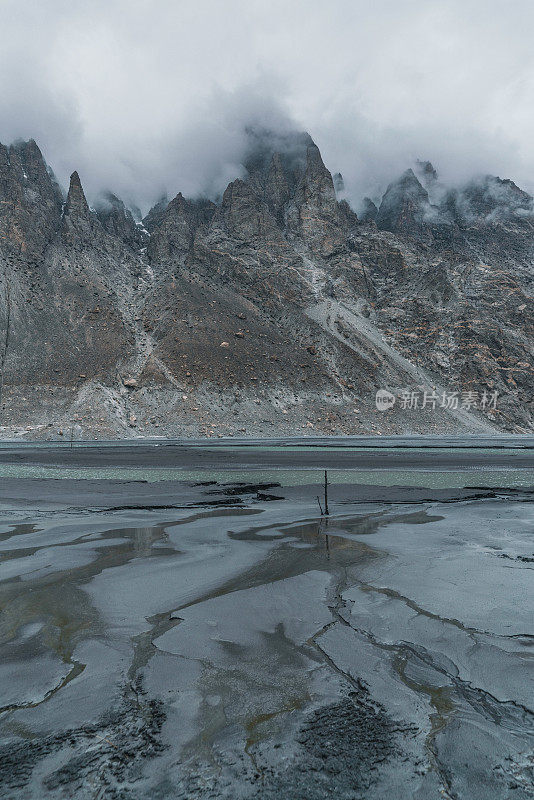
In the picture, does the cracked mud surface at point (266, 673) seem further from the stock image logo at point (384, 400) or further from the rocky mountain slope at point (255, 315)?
the stock image logo at point (384, 400)

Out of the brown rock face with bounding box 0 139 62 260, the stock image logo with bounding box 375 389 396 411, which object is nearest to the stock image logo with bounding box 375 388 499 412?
the stock image logo with bounding box 375 389 396 411

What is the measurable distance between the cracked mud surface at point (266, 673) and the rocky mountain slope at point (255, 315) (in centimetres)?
6942

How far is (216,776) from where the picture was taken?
3334 mm

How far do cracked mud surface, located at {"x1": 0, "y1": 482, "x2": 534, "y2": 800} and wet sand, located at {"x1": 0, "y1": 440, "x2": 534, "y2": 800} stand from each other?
0.02 meters

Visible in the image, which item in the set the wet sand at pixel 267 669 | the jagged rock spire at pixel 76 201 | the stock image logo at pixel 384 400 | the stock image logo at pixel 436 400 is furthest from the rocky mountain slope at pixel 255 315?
the wet sand at pixel 267 669

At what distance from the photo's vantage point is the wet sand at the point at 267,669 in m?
3.39

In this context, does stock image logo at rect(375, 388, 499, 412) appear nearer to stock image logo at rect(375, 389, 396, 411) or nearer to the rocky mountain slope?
stock image logo at rect(375, 389, 396, 411)

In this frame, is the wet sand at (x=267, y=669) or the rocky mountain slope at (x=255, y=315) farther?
the rocky mountain slope at (x=255, y=315)

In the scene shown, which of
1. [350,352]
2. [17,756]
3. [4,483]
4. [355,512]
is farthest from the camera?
[350,352]

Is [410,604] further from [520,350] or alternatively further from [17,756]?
[520,350]

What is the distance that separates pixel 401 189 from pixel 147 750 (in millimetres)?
203208

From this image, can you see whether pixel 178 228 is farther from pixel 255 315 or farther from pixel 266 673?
pixel 266 673

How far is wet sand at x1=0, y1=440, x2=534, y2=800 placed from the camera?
11.1ft

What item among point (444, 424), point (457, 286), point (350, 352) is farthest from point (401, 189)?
point (444, 424)
